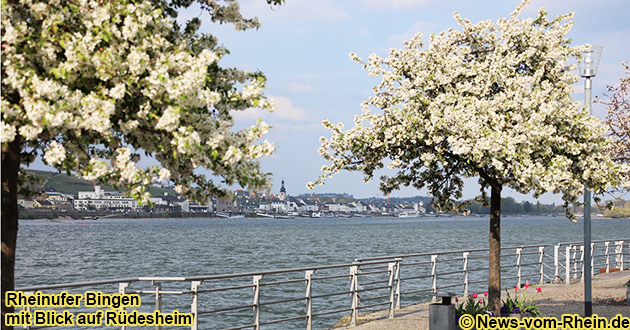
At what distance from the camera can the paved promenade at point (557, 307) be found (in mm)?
12133

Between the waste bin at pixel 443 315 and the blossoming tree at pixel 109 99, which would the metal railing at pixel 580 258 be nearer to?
the waste bin at pixel 443 315

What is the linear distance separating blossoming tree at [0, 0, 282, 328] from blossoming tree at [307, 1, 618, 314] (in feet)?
15.9

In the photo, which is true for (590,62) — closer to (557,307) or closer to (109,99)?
(557,307)

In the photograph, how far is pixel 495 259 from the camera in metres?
11.2

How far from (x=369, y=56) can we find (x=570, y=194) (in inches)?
169

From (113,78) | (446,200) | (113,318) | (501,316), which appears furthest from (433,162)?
(113,78)

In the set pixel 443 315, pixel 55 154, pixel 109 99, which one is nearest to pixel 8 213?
pixel 55 154

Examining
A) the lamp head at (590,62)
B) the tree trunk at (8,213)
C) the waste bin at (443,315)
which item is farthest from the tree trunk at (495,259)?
the tree trunk at (8,213)

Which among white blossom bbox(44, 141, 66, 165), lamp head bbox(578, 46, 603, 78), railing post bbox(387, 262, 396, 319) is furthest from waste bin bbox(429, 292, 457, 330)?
white blossom bbox(44, 141, 66, 165)

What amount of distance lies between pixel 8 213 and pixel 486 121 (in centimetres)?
697

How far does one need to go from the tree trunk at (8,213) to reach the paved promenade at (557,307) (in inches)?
287

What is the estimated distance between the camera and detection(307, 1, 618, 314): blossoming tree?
9469 millimetres

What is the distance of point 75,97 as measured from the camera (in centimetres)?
496

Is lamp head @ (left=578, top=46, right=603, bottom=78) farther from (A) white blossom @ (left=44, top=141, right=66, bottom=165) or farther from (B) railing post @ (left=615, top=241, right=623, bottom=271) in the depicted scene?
(B) railing post @ (left=615, top=241, right=623, bottom=271)
